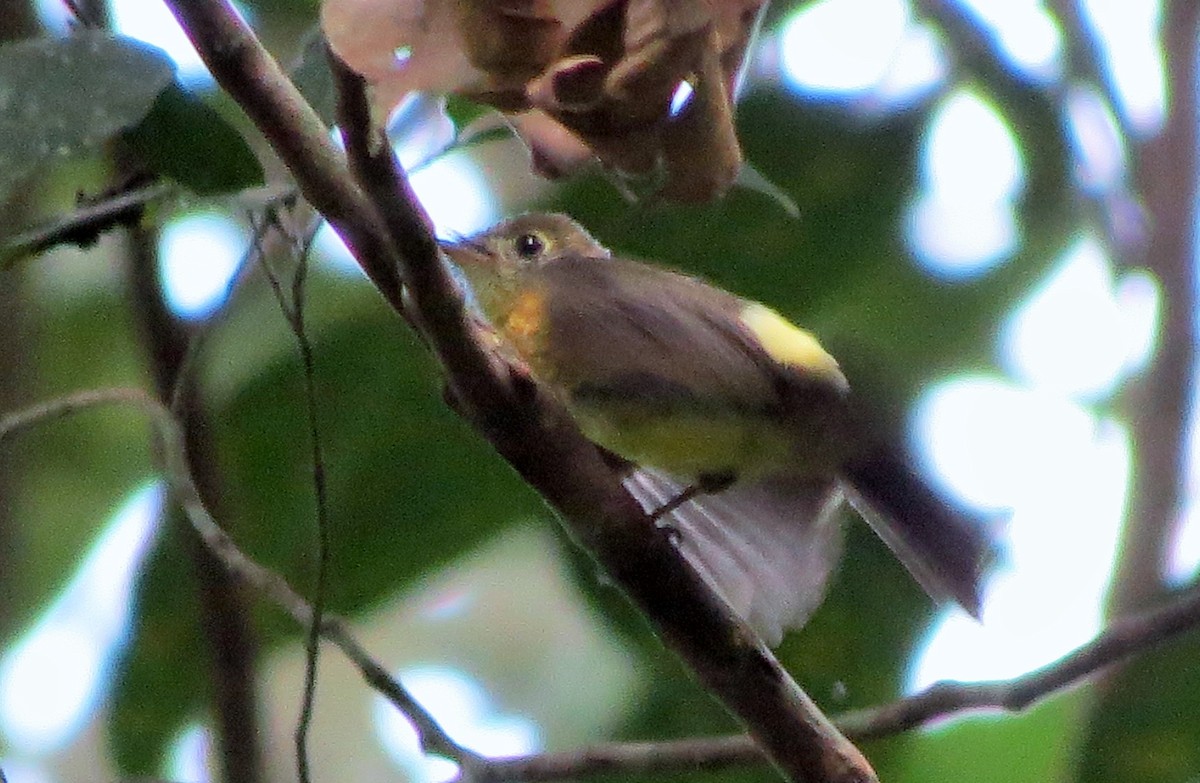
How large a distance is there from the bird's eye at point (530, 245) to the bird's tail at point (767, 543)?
1.30ft

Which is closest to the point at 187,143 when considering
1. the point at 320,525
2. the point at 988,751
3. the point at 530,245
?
the point at 320,525

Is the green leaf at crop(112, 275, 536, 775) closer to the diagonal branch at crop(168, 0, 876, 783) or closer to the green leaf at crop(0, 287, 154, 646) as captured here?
the green leaf at crop(0, 287, 154, 646)

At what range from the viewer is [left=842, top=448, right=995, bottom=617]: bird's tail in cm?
184

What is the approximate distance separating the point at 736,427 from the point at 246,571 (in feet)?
2.06

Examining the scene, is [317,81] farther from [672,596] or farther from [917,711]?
[917,711]

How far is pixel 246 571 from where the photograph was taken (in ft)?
5.61

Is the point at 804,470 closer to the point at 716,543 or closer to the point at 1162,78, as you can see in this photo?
the point at 716,543

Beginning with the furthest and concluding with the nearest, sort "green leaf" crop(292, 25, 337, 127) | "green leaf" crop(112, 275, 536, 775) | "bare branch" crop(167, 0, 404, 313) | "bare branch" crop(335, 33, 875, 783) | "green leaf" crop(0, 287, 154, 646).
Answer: "green leaf" crop(0, 287, 154, 646)
"green leaf" crop(112, 275, 536, 775)
"green leaf" crop(292, 25, 337, 127)
"bare branch" crop(335, 33, 875, 783)
"bare branch" crop(167, 0, 404, 313)

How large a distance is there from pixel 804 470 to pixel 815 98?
1.97ft

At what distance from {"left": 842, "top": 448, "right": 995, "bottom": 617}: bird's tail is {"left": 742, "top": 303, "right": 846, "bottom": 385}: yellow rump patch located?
12 cm

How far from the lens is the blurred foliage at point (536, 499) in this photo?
214cm

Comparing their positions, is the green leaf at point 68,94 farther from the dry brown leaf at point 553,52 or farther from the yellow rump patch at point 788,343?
the yellow rump patch at point 788,343

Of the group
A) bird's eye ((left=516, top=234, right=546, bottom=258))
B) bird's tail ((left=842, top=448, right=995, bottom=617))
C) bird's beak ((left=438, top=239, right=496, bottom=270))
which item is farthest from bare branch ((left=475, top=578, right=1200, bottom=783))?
bird's eye ((left=516, top=234, right=546, bottom=258))

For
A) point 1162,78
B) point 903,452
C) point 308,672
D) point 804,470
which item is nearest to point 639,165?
point 308,672
